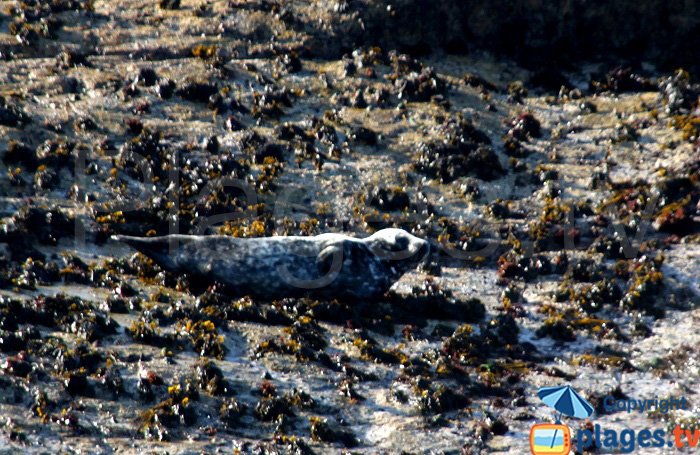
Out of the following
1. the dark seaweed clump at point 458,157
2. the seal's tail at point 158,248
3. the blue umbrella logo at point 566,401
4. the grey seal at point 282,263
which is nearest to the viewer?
the blue umbrella logo at point 566,401

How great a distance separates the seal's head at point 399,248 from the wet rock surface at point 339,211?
14.3 inches

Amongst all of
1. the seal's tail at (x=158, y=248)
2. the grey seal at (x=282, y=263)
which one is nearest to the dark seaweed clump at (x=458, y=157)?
the grey seal at (x=282, y=263)

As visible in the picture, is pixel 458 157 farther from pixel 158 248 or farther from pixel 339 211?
pixel 158 248

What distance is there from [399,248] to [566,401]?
400 centimetres

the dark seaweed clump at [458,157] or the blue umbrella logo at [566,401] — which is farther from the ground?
the dark seaweed clump at [458,157]

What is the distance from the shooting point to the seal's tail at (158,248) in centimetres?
1555

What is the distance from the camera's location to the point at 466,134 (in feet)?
63.4

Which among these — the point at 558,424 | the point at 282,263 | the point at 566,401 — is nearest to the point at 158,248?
the point at 282,263

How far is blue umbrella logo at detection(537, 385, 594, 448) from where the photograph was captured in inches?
500

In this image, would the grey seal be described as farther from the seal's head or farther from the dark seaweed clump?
the dark seaweed clump

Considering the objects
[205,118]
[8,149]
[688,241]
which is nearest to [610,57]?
[688,241]

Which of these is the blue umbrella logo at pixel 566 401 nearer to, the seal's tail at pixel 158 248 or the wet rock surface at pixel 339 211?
the wet rock surface at pixel 339 211

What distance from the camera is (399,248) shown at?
1612cm

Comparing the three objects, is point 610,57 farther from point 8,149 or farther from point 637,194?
point 8,149
